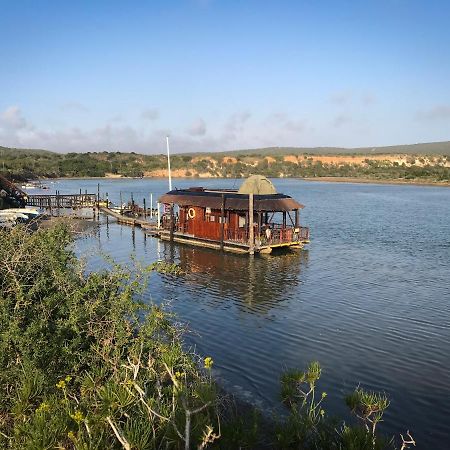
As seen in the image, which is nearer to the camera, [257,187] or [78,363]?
[78,363]

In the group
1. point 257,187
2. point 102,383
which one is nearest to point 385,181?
point 257,187

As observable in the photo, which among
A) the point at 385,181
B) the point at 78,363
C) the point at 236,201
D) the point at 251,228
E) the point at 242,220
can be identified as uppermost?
the point at 236,201

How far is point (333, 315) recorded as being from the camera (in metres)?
20.1

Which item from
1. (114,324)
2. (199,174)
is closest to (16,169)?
(199,174)

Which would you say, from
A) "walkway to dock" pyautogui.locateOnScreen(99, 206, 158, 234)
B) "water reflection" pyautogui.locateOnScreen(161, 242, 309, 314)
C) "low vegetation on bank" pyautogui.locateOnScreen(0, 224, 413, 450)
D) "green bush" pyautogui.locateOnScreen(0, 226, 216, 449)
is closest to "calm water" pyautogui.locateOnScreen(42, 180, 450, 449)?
"water reflection" pyautogui.locateOnScreen(161, 242, 309, 314)

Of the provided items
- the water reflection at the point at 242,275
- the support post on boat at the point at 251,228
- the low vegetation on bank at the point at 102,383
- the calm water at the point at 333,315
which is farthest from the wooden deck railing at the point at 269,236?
the low vegetation on bank at the point at 102,383

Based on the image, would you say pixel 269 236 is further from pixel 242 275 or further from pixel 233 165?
pixel 233 165

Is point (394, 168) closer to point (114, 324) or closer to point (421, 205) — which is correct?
point (421, 205)

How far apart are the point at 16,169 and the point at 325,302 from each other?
14000 cm

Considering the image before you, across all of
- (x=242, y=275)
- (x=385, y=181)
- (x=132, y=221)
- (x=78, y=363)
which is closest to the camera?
(x=78, y=363)

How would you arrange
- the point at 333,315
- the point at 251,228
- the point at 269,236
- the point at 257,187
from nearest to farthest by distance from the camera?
1. the point at 333,315
2. the point at 251,228
3. the point at 269,236
4. the point at 257,187

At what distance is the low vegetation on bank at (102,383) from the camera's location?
6.79 metres

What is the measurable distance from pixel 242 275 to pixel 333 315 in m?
8.09

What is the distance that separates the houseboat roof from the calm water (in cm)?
322
